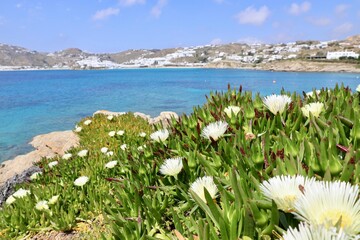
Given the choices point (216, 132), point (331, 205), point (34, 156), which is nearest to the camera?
point (331, 205)

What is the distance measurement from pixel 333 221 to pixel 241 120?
64.6 inches

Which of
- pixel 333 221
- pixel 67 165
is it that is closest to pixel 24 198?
pixel 67 165

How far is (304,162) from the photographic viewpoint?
160cm

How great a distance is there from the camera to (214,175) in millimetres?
1725

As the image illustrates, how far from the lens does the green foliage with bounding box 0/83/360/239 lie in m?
1.20

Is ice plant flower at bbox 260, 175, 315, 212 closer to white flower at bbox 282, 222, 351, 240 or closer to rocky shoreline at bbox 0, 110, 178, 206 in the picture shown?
white flower at bbox 282, 222, 351, 240

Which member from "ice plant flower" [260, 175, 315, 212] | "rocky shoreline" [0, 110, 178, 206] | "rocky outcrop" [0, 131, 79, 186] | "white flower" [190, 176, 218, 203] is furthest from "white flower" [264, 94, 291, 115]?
"rocky outcrop" [0, 131, 79, 186]

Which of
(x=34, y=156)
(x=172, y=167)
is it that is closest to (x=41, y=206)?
(x=172, y=167)

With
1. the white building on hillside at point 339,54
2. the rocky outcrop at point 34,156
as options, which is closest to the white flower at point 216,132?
the rocky outcrop at point 34,156

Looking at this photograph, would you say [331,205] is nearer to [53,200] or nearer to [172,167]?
[172,167]

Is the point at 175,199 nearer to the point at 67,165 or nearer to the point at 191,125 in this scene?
the point at 191,125

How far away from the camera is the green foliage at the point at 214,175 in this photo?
120cm

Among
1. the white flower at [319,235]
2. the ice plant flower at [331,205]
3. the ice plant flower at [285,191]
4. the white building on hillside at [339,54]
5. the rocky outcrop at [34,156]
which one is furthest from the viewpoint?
the white building on hillside at [339,54]

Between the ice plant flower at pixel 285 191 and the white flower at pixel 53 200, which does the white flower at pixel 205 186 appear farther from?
the white flower at pixel 53 200
